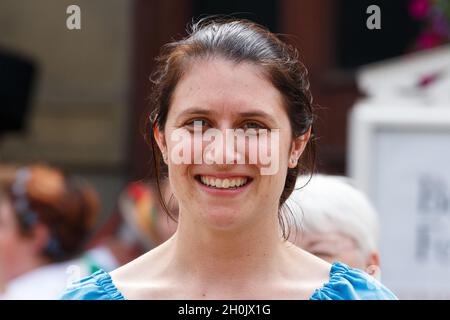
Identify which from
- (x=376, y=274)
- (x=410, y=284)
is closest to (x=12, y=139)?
(x=410, y=284)

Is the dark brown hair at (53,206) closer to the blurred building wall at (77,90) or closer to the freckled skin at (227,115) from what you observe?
the blurred building wall at (77,90)

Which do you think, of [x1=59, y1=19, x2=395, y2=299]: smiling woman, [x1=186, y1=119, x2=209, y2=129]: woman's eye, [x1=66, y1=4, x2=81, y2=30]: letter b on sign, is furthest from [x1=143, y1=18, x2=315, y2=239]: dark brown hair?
[x1=66, y1=4, x2=81, y2=30]: letter b on sign

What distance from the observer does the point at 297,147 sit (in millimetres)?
2092

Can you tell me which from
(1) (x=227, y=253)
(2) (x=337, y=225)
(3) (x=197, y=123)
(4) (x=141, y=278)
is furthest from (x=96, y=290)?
(2) (x=337, y=225)

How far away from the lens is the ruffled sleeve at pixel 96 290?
2004mm

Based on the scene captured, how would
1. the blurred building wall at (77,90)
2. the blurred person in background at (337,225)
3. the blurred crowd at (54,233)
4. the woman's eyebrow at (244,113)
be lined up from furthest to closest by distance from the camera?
the blurred building wall at (77,90) → the blurred crowd at (54,233) → the blurred person in background at (337,225) → the woman's eyebrow at (244,113)

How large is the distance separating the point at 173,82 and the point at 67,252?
9.69 ft

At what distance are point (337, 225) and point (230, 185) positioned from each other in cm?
110

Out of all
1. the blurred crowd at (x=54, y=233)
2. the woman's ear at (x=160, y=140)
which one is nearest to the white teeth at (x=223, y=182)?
the woman's ear at (x=160, y=140)

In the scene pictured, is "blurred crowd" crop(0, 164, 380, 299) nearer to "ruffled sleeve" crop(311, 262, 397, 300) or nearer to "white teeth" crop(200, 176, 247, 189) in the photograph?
"ruffled sleeve" crop(311, 262, 397, 300)

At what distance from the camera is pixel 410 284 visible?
4.76 meters

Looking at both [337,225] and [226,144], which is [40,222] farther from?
[226,144]
